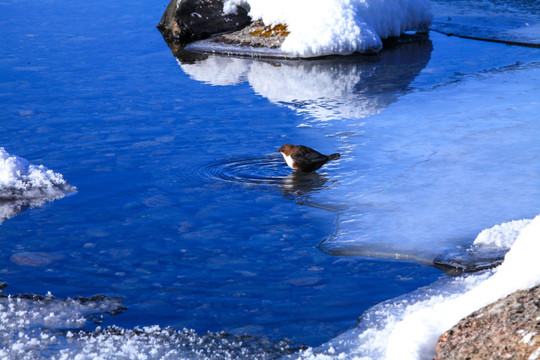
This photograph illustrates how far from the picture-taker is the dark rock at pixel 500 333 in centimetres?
279

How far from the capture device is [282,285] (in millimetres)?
4547

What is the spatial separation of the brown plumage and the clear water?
0.15 meters

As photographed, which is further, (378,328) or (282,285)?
(282,285)

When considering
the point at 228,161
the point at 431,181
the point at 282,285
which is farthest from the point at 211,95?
the point at 282,285

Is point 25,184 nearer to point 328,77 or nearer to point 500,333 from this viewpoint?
point 500,333

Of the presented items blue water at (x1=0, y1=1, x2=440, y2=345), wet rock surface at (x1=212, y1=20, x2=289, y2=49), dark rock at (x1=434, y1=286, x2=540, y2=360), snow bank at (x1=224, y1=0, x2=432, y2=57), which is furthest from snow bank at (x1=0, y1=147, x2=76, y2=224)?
wet rock surface at (x1=212, y1=20, x2=289, y2=49)

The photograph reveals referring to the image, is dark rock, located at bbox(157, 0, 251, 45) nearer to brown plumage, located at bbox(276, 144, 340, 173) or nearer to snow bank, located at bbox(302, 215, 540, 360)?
brown plumage, located at bbox(276, 144, 340, 173)

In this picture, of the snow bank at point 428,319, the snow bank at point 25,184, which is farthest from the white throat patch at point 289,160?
the snow bank at point 428,319

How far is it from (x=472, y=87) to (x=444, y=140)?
232 centimetres

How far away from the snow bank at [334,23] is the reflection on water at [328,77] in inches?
8.3

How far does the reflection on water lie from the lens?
8.77 metres

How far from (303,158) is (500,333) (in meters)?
3.64

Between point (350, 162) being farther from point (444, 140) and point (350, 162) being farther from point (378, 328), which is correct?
point (378, 328)

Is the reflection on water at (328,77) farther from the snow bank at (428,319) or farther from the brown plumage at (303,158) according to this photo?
the snow bank at (428,319)
